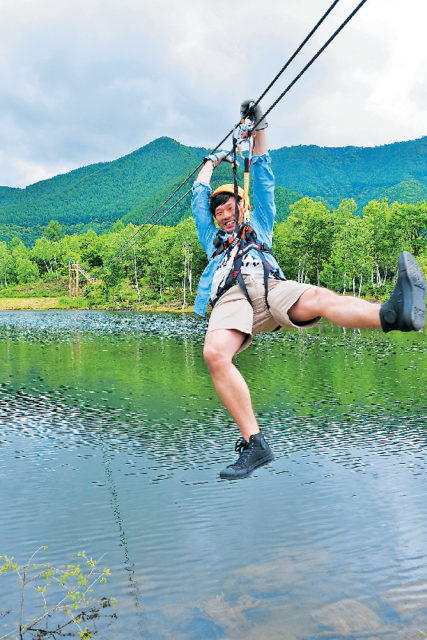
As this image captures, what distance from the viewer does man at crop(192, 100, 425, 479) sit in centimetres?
332

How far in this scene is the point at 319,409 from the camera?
1652 cm

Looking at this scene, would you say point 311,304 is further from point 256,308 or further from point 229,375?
point 229,375

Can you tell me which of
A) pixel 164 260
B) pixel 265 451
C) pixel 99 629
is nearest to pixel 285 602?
pixel 99 629

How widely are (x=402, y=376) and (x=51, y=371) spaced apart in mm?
13535

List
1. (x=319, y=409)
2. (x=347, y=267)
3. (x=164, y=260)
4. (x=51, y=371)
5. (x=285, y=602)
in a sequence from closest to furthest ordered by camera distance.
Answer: (x=285, y=602)
(x=319, y=409)
(x=51, y=371)
(x=347, y=267)
(x=164, y=260)

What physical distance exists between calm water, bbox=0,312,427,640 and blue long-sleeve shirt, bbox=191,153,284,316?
4.41 m

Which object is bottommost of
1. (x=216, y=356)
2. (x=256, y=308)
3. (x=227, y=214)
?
(x=216, y=356)

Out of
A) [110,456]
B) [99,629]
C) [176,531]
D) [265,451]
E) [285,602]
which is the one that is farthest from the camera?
[110,456]

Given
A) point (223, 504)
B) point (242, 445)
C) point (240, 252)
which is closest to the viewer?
point (242, 445)

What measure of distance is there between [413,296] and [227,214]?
191 centimetres

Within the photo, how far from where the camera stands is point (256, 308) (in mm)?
4109

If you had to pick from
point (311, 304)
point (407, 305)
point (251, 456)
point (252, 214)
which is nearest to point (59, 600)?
point (251, 456)

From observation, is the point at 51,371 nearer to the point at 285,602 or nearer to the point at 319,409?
the point at 319,409

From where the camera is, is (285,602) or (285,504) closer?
(285,602)
